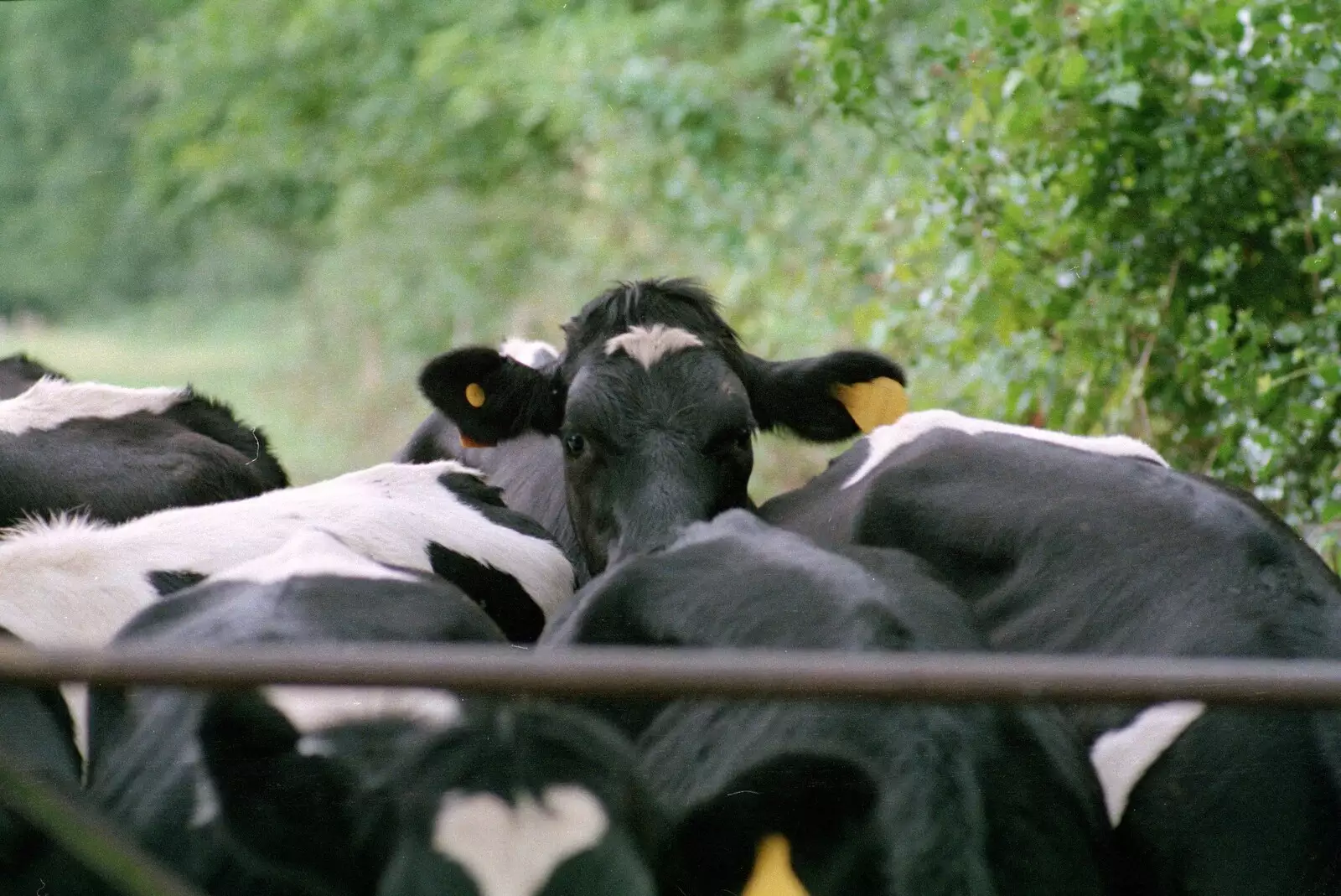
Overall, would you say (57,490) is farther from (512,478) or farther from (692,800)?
(692,800)

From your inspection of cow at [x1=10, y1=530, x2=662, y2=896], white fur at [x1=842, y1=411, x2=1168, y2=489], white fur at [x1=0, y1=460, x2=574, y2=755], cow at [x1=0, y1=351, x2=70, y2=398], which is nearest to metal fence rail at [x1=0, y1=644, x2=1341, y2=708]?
cow at [x1=10, y1=530, x2=662, y2=896]

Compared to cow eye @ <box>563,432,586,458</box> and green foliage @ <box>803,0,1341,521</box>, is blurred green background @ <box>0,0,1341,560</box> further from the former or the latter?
cow eye @ <box>563,432,586,458</box>

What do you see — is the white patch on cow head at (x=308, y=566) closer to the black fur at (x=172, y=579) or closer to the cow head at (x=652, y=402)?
the black fur at (x=172, y=579)

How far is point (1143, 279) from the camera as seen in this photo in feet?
17.5

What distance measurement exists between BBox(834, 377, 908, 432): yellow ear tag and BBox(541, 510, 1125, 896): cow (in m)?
1.60

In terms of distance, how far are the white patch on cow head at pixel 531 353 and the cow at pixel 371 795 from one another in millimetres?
2369

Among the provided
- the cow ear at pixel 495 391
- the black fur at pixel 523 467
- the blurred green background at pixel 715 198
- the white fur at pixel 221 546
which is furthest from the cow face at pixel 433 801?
the blurred green background at pixel 715 198

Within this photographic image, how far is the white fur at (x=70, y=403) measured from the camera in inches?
171

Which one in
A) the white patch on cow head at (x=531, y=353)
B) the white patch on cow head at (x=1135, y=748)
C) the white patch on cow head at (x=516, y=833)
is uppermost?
the white patch on cow head at (x=531, y=353)

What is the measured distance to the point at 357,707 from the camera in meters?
2.29

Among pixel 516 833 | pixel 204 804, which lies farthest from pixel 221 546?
pixel 516 833

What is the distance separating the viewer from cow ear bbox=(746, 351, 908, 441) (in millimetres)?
4309

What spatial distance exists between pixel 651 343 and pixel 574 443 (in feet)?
1.08

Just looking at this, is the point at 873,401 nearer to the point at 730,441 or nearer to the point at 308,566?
the point at 730,441
